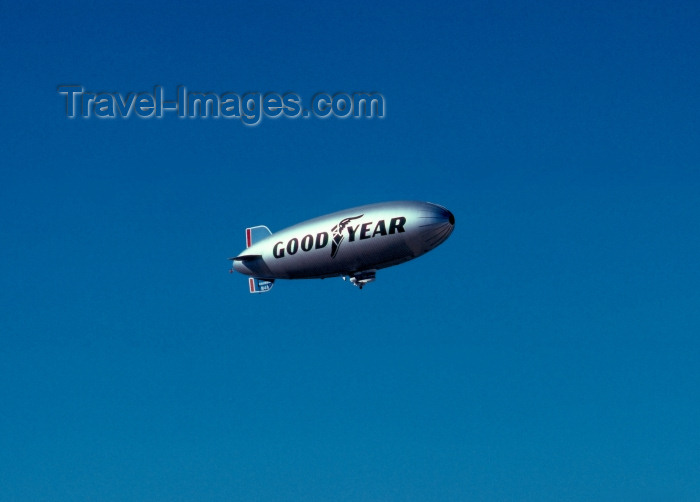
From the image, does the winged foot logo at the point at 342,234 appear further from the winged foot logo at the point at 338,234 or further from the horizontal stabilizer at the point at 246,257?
the horizontal stabilizer at the point at 246,257

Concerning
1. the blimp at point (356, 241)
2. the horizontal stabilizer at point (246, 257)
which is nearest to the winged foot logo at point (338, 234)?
the blimp at point (356, 241)

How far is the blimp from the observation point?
12900 centimetres

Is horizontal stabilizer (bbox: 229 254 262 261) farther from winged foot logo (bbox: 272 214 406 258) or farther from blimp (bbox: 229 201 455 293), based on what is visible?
winged foot logo (bbox: 272 214 406 258)

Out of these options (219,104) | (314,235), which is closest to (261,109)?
(219,104)

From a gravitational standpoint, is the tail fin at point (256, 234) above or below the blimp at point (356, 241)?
above

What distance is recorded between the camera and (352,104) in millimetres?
132500

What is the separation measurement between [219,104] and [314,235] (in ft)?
52.4

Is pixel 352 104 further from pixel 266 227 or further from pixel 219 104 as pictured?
pixel 266 227

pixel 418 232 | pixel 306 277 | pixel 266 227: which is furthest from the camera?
pixel 266 227

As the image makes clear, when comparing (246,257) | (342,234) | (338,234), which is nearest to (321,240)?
(338,234)

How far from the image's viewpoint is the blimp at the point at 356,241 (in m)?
129

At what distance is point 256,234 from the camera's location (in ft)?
489

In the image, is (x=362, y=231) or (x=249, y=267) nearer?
(x=362, y=231)

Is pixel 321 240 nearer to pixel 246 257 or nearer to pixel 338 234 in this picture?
pixel 338 234
